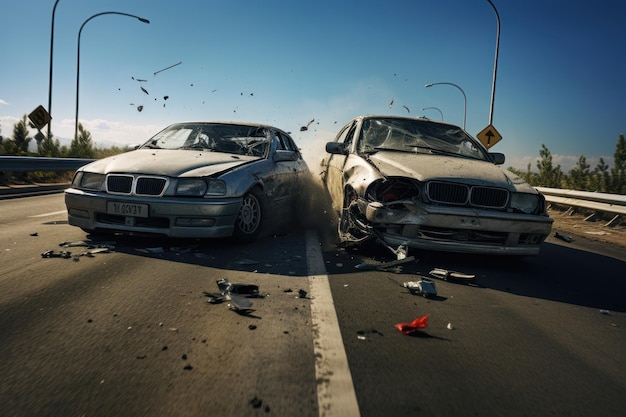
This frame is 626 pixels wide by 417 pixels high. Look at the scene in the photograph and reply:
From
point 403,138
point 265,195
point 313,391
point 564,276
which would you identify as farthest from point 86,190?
point 564,276

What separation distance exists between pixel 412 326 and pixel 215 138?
4.80 meters

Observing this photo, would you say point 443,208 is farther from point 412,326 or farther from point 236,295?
point 236,295

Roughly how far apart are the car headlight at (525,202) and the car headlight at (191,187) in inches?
135

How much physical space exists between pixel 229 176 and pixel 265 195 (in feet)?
2.80

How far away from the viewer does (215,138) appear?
711 centimetres

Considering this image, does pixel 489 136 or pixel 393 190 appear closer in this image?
pixel 393 190

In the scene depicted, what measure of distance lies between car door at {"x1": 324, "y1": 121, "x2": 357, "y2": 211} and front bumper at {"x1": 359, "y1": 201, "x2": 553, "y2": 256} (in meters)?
1.26

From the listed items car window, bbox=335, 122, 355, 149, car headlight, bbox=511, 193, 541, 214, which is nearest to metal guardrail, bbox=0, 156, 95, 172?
car window, bbox=335, 122, 355, 149

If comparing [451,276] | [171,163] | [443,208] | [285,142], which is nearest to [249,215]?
[171,163]

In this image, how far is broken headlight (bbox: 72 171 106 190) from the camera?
570 centimetres

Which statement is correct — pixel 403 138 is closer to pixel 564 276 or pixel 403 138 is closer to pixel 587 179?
pixel 564 276

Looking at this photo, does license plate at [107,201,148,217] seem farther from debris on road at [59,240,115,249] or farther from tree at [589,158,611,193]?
tree at [589,158,611,193]

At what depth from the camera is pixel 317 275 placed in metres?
4.55

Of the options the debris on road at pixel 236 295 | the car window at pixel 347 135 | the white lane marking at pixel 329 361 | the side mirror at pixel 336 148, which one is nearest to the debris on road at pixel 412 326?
the white lane marking at pixel 329 361
